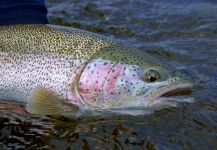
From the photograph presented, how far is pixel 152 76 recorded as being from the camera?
3682 millimetres

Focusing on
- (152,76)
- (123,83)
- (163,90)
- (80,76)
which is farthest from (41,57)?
(163,90)

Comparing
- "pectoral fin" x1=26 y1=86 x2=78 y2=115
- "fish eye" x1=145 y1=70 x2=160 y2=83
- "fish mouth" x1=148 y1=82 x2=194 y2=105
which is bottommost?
"pectoral fin" x1=26 y1=86 x2=78 y2=115

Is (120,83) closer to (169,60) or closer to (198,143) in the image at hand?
(198,143)

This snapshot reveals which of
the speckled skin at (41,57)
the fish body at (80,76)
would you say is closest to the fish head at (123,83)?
the fish body at (80,76)

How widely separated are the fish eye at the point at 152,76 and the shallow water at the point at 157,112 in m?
0.29

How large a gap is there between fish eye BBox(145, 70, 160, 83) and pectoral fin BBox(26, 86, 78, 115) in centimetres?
68

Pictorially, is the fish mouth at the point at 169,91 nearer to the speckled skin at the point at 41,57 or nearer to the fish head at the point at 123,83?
the fish head at the point at 123,83

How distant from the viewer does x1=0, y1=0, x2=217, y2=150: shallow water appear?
3506 mm

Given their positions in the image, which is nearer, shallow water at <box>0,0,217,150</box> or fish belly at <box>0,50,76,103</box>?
shallow water at <box>0,0,217,150</box>

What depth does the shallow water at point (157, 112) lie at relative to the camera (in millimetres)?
3506

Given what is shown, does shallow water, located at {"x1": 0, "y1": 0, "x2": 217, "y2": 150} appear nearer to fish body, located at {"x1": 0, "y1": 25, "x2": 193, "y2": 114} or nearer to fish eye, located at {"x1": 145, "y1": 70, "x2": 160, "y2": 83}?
fish body, located at {"x1": 0, "y1": 25, "x2": 193, "y2": 114}

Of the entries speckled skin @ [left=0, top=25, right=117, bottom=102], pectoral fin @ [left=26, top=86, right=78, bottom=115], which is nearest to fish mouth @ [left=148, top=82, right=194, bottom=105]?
speckled skin @ [left=0, top=25, right=117, bottom=102]

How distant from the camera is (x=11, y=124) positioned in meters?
Answer: 3.76

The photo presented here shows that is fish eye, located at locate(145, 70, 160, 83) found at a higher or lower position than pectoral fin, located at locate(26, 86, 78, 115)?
higher
